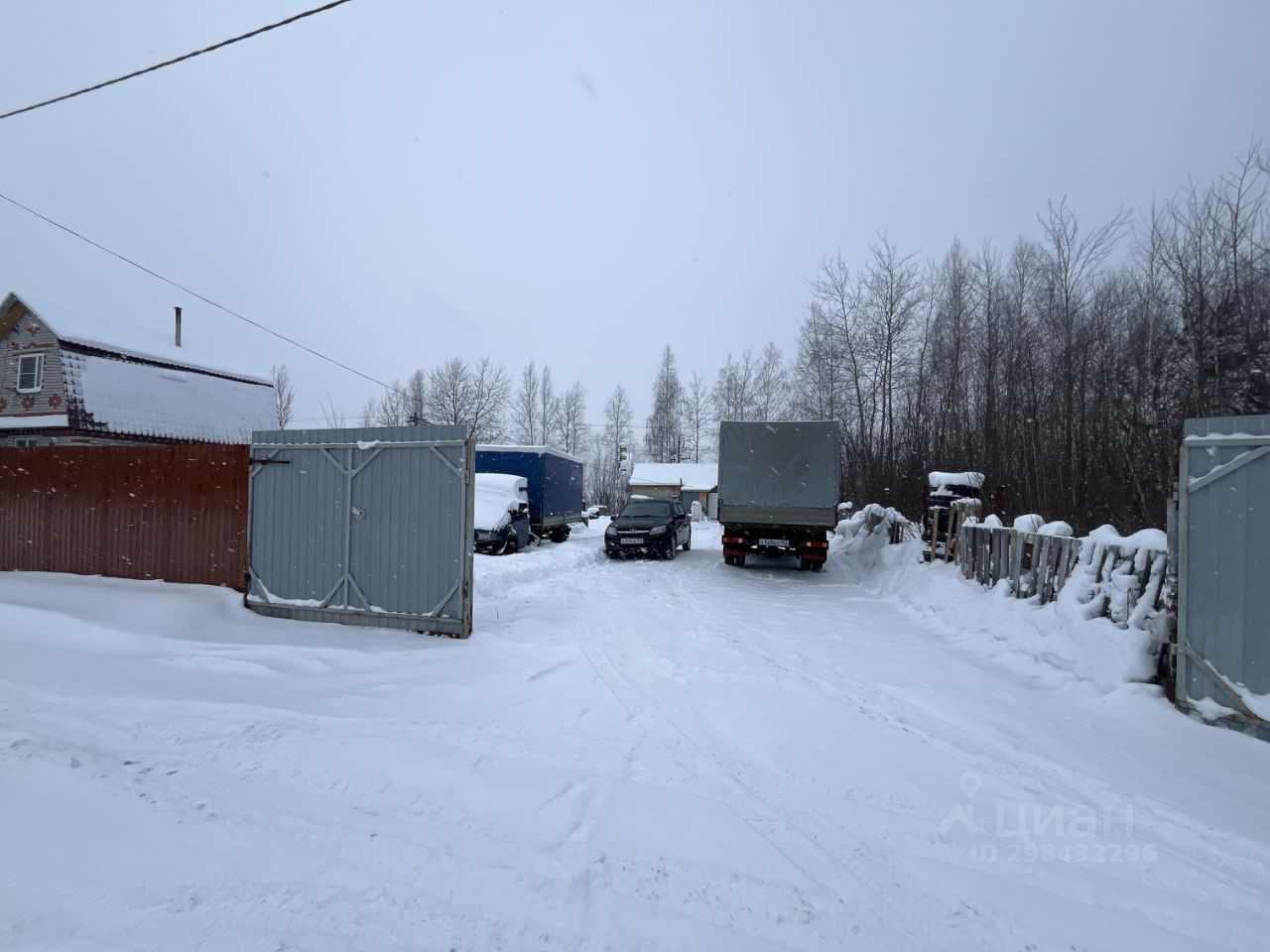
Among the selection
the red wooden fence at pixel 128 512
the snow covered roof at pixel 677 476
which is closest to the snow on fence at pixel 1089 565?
the red wooden fence at pixel 128 512

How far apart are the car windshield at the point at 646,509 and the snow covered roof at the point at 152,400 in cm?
2003

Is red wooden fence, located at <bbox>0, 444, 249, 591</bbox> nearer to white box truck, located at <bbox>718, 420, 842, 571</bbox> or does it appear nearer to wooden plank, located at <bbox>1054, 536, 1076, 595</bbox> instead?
white box truck, located at <bbox>718, 420, 842, 571</bbox>

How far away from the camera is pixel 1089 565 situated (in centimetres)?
644

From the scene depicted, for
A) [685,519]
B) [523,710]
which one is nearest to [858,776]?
[523,710]

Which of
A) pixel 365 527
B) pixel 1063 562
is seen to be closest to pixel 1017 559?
pixel 1063 562

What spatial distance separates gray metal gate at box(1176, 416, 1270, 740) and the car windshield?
12901 millimetres

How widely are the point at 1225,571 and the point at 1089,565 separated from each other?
1621 millimetres

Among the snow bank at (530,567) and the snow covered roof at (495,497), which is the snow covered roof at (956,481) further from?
the snow covered roof at (495,497)

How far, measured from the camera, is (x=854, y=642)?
736 centimetres

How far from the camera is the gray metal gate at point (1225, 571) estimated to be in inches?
182

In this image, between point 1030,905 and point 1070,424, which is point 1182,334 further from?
point 1030,905

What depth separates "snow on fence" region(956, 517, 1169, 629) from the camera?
568 centimetres

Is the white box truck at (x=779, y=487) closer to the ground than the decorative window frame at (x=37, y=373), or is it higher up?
closer to the ground

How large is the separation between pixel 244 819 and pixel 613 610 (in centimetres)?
608
